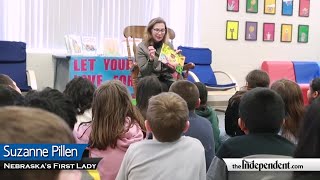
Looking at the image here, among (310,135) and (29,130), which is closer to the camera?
(29,130)

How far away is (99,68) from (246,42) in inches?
113

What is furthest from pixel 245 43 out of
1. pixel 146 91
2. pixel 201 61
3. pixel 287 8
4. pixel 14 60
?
pixel 146 91

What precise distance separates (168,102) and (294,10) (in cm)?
681

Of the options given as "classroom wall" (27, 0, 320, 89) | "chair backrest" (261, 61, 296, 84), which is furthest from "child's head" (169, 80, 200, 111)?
"chair backrest" (261, 61, 296, 84)

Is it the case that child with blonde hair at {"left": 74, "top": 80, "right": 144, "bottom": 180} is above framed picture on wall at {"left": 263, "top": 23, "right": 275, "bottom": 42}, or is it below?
below

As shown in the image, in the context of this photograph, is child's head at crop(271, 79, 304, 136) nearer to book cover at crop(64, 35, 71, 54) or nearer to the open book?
the open book

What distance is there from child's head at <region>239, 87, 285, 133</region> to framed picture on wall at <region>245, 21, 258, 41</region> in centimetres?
609

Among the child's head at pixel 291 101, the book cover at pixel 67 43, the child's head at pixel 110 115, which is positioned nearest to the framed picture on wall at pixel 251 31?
the book cover at pixel 67 43

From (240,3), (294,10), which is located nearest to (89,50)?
(240,3)

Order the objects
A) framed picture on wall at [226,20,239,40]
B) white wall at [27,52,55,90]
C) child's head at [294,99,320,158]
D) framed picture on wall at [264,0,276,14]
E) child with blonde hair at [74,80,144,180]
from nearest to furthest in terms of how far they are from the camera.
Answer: child's head at [294,99,320,158] < child with blonde hair at [74,80,144,180] < white wall at [27,52,55,90] < framed picture on wall at [226,20,239,40] < framed picture on wall at [264,0,276,14]

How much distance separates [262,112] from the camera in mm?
1729

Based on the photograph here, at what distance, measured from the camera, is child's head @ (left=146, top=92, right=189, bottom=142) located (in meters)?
1.80

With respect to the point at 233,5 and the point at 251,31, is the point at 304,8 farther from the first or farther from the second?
the point at 233,5

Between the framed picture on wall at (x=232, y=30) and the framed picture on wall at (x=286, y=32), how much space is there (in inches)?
38.2
